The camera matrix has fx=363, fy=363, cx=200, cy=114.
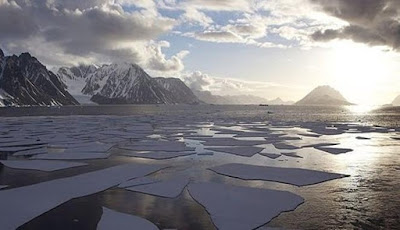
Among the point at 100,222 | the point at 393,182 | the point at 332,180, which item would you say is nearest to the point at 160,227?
the point at 100,222

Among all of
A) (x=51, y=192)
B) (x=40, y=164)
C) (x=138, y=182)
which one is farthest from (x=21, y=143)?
(x=138, y=182)

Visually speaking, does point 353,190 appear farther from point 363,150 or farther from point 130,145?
point 130,145

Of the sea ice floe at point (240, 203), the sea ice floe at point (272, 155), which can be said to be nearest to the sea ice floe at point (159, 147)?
the sea ice floe at point (272, 155)

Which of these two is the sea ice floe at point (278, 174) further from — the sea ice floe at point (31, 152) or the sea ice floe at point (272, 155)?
the sea ice floe at point (31, 152)

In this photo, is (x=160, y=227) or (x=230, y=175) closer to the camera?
(x=160, y=227)

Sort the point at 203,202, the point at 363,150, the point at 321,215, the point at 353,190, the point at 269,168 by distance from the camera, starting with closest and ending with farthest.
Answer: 1. the point at 321,215
2. the point at 203,202
3. the point at 353,190
4. the point at 269,168
5. the point at 363,150

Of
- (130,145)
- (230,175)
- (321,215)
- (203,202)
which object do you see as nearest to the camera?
(321,215)

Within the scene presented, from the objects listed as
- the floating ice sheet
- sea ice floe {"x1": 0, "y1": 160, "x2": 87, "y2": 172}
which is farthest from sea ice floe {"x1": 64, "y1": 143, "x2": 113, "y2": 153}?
sea ice floe {"x1": 0, "y1": 160, "x2": 87, "y2": 172}
